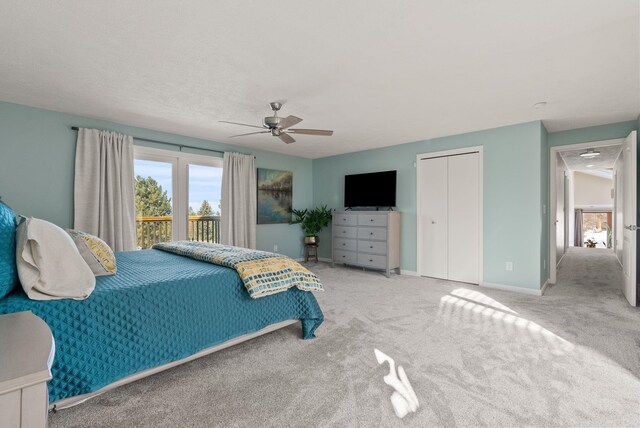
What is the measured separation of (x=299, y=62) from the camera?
2424 mm

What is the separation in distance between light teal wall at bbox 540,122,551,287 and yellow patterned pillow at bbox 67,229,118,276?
4.79 meters

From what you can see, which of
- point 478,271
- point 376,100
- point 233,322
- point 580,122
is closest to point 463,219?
point 478,271

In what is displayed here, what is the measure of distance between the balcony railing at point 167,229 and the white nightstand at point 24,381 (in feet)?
13.2

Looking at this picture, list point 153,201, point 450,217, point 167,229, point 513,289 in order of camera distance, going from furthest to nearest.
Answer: point 450,217 → point 167,229 → point 153,201 → point 513,289

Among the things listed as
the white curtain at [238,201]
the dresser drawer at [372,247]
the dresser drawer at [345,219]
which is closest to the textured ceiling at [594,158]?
the dresser drawer at [372,247]

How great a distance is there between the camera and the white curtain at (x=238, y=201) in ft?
17.0

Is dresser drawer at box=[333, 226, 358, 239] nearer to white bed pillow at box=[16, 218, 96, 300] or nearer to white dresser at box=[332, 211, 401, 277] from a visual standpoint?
white dresser at box=[332, 211, 401, 277]

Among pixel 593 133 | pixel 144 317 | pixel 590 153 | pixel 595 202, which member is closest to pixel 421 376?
pixel 144 317

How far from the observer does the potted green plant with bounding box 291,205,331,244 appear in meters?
6.14

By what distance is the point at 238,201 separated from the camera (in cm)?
527

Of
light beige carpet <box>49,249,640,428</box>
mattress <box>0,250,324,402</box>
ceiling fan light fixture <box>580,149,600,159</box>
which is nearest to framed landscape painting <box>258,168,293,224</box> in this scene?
light beige carpet <box>49,249,640,428</box>

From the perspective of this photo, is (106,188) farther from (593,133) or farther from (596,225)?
(596,225)

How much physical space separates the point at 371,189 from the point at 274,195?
1.89m

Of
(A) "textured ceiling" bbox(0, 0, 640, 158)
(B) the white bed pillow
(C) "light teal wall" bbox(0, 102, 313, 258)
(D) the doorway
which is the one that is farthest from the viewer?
(D) the doorway
